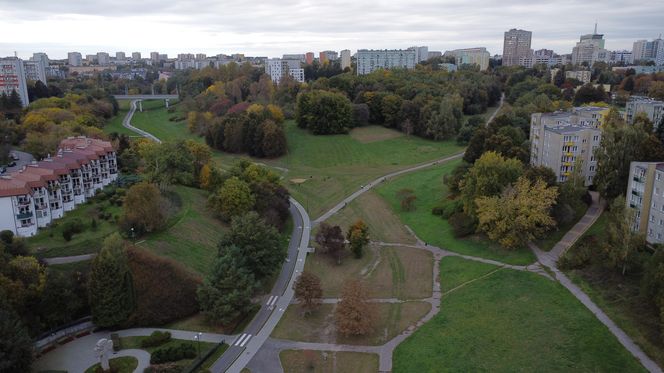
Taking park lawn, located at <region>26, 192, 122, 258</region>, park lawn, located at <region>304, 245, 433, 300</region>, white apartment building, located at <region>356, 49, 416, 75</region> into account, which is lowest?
park lawn, located at <region>304, 245, 433, 300</region>

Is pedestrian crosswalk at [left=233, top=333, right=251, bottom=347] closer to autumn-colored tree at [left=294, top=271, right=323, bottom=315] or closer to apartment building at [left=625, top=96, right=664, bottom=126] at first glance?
autumn-colored tree at [left=294, top=271, right=323, bottom=315]

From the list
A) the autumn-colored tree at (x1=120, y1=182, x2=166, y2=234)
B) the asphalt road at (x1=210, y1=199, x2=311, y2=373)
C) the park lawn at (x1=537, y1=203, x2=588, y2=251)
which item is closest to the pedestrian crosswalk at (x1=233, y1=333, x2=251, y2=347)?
the asphalt road at (x1=210, y1=199, x2=311, y2=373)

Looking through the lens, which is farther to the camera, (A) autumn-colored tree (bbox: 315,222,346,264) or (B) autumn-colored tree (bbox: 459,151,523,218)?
(B) autumn-colored tree (bbox: 459,151,523,218)

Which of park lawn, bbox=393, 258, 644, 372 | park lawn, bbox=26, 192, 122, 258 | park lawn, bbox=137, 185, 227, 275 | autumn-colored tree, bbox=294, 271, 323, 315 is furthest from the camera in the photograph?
park lawn, bbox=137, 185, 227, 275

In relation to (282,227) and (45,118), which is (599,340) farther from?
(45,118)

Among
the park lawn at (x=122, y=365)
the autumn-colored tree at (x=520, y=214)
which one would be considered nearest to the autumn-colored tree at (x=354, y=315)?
the park lawn at (x=122, y=365)

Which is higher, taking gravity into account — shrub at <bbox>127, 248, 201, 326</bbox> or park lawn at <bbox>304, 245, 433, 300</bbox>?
shrub at <bbox>127, 248, 201, 326</bbox>

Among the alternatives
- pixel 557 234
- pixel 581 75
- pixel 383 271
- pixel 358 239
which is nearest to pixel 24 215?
pixel 358 239
